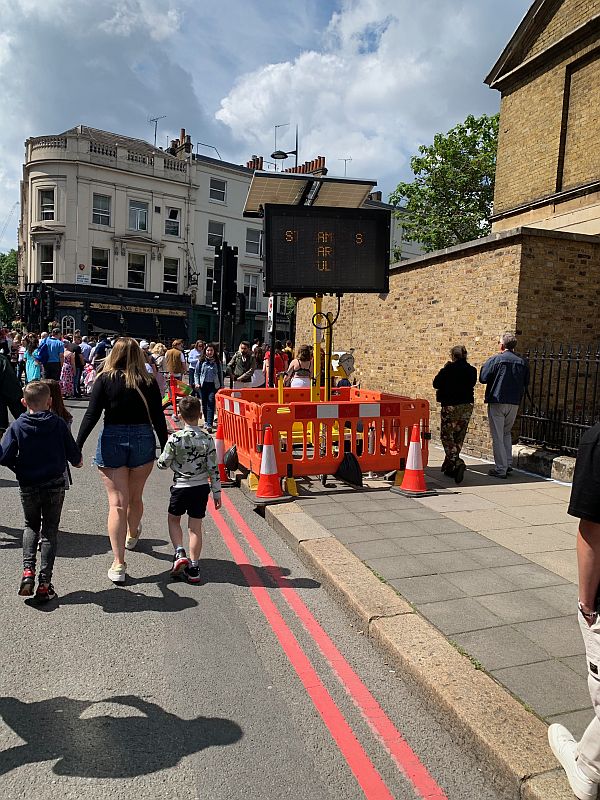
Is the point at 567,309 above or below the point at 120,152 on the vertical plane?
below

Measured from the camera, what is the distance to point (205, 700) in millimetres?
3145

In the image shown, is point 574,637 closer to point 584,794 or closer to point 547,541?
point 584,794

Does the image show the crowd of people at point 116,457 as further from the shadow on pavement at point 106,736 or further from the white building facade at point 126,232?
the white building facade at point 126,232

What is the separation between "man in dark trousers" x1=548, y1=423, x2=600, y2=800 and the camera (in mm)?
2221

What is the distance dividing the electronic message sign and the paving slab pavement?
2573 millimetres

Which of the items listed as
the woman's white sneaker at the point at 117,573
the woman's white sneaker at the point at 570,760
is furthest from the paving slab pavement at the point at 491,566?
the woman's white sneaker at the point at 117,573

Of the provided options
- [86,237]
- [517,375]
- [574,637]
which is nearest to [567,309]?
[517,375]

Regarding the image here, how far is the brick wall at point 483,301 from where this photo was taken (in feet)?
30.6

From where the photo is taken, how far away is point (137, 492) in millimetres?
4953

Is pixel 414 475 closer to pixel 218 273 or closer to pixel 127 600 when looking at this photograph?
pixel 127 600

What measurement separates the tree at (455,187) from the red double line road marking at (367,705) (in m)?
27.3

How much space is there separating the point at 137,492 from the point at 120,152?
3704 cm

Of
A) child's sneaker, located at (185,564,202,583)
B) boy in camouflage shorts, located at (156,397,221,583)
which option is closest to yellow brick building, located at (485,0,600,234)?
boy in camouflage shorts, located at (156,397,221,583)

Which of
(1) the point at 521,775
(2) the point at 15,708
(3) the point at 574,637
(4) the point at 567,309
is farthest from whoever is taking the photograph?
(4) the point at 567,309
